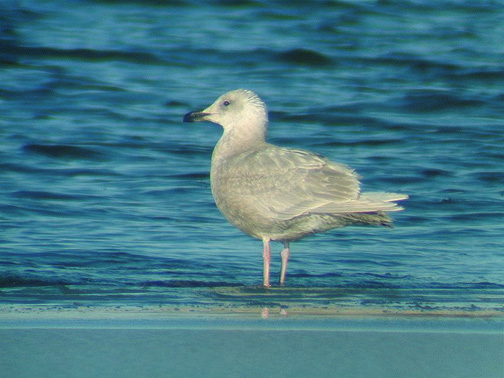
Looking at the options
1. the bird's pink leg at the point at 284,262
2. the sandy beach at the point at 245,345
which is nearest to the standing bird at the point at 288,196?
the bird's pink leg at the point at 284,262

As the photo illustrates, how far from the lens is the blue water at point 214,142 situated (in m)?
5.65

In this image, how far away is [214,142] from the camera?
35.6 ft

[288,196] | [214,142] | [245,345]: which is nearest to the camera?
[245,345]

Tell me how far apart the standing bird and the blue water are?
1.06 feet

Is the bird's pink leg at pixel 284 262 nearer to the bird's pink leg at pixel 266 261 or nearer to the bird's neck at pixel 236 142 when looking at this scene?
the bird's pink leg at pixel 266 261

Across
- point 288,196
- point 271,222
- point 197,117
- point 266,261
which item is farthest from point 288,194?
point 197,117

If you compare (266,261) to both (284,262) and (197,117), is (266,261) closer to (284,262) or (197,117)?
(284,262)

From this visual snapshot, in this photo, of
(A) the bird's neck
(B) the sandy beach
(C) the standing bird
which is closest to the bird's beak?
(A) the bird's neck

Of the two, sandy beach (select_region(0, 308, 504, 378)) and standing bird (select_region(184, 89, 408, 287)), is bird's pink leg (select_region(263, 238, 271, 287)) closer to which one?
standing bird (select_region(184, 89, 408, 287))

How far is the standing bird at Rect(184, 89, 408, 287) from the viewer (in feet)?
18.3

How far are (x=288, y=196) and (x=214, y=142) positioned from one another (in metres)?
5.22

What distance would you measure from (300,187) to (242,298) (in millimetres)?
1064

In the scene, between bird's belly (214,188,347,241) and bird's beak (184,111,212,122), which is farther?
bird's beak (184,111,212,122)

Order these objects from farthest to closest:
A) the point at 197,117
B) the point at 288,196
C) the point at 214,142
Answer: the point at 214,142 < the point at 197,117 < the point at 288,196
